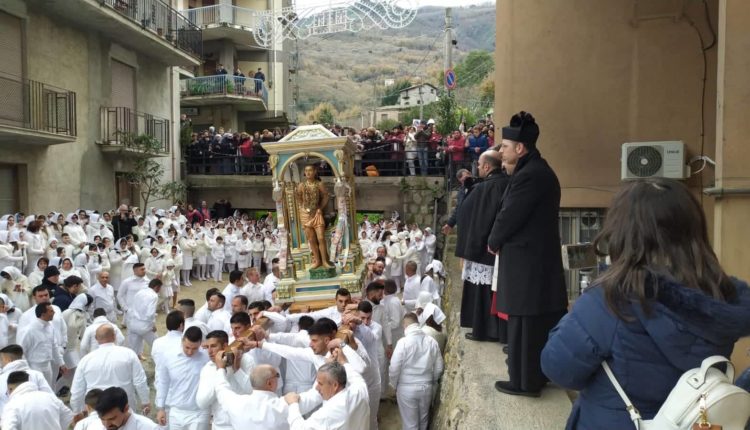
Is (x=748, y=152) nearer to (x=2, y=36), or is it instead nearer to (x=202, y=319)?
(x=202, y=319)

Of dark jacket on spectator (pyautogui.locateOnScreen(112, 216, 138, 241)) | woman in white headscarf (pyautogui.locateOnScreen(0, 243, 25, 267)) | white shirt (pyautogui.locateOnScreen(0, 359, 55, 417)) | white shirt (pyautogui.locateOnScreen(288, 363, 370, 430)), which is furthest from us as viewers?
dark jacket on spectator (pyautogui.locateOnScreen(112, 216, 138, 241))

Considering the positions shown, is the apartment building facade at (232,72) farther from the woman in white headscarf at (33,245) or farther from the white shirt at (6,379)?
the white shirt at (6,379)

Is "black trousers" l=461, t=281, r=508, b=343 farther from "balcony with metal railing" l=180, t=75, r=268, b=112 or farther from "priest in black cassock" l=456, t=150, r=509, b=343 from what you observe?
"balcony with metal railing" l=180, t=75, r=268, b=112

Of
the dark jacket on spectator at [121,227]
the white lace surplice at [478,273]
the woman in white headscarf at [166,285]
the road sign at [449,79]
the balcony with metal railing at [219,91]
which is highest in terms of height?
the balcony with metal railing at [219,91]

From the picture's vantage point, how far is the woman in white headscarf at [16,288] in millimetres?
9562

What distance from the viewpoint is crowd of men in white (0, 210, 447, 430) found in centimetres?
453

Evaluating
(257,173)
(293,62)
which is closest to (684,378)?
(257,173)

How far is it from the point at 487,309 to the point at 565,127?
3.79 metres

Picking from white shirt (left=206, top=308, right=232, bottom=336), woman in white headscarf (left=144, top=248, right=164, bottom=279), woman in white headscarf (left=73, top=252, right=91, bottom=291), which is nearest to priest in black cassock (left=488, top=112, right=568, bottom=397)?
white shirt (left=206, top=308, right=232, bottom=336)

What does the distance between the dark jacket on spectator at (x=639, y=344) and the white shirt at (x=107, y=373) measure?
5387 millimetres

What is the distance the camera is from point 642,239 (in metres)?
2.06

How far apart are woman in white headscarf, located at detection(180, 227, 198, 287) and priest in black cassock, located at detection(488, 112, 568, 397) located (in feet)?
48.4

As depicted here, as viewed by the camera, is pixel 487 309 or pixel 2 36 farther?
pixel 2 36

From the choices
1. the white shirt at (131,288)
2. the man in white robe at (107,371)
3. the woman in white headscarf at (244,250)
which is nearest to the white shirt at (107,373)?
the man in white robe at (107,371)
